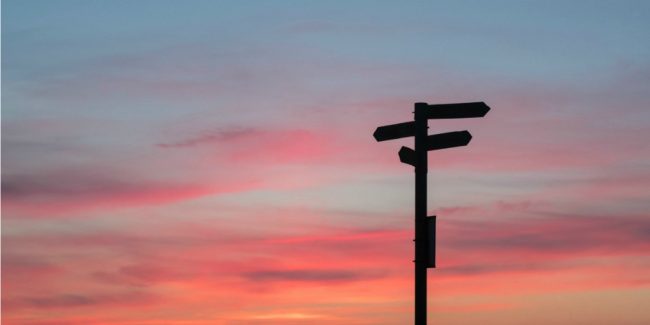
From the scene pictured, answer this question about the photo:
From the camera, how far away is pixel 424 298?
18094 millimetres

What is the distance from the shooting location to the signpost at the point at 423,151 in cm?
1827

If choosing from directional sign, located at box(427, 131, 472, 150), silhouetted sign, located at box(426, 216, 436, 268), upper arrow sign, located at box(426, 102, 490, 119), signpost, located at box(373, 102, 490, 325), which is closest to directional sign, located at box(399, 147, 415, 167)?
signpost, located at box(373, 102, 490, 325)

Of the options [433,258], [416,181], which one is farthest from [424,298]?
[416,181]

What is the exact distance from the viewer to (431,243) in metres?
18.3

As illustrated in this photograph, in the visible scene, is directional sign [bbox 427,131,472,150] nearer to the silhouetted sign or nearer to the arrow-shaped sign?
the arrow-shaped sign

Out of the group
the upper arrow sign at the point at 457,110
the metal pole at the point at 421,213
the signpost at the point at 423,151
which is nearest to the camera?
the metal pole at the point at 421,213

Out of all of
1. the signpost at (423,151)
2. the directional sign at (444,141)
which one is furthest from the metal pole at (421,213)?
the directional sign at (444,141)

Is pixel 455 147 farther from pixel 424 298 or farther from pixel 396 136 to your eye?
pixel 424 298

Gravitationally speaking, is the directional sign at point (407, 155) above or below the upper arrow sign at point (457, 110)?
below

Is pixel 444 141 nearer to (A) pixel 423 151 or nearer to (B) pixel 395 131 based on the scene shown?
(A) pixel 423 151

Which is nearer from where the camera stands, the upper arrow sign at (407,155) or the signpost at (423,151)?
the signpost at (423,151)

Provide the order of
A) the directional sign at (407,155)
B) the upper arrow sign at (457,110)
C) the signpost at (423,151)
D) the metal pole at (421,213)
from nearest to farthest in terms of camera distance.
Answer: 1. the metal pole at (421,213)
2. the signpost at (423,151)
3. the directional sign at (407,155)
4. the upper arrow sign at (457,110)

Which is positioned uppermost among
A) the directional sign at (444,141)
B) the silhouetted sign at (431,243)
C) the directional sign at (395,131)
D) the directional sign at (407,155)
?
the directional sign at (395,131)

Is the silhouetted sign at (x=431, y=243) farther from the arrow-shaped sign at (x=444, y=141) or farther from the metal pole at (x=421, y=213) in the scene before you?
the arrow-shaped sign at (x=444, y=141)
